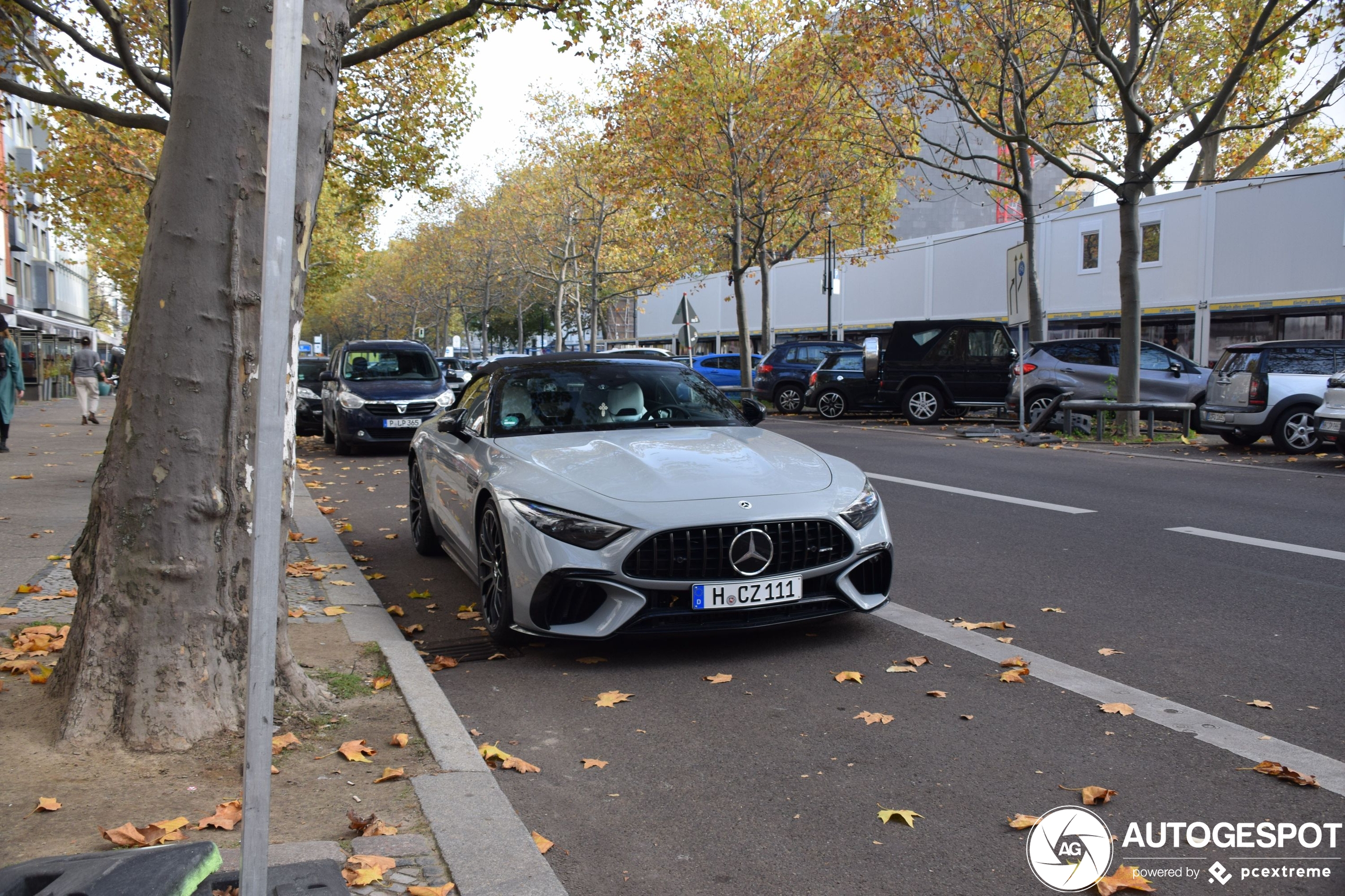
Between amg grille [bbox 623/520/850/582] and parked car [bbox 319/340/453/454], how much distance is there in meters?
11.2

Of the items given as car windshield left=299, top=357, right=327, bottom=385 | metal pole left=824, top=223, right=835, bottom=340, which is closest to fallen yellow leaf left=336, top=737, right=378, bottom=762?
car windshield left=299, top=357, right=327, bottom=385

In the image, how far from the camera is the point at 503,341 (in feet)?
346

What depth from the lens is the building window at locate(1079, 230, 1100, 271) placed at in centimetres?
3241

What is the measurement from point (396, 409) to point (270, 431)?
14565 mm

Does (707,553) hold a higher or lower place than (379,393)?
lower

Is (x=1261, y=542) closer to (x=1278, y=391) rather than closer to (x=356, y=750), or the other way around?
(x=356, y=750)

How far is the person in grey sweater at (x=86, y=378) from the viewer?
73.2 ft

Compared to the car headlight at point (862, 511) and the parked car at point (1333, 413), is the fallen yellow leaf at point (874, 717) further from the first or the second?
the parked car at point (1333, 413)

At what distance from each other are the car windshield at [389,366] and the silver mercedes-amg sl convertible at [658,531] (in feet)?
38.3

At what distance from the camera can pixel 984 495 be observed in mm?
10844

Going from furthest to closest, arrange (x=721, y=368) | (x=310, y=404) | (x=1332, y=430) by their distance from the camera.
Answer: (x=721, y=368)
(x=310, y=404)
(x=1332, y=430)

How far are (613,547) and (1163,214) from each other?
29.4 meters

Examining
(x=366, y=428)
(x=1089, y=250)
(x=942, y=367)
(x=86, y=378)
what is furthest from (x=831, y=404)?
(x=86, y=378)

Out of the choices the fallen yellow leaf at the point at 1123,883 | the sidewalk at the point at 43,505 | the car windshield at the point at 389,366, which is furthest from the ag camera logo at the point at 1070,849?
the car windshield at the point at 389,366
